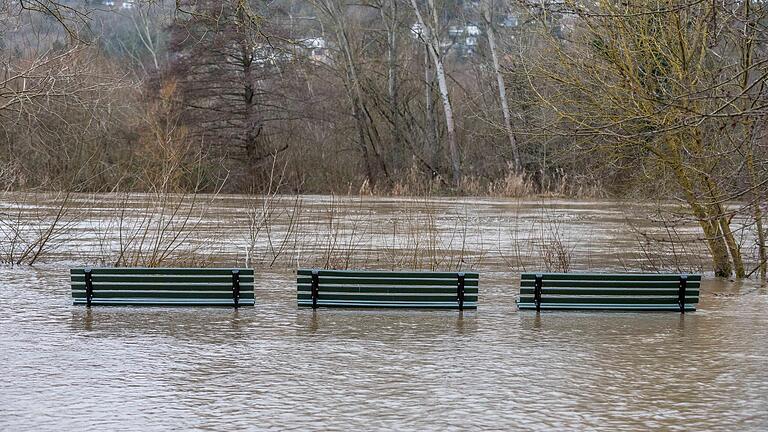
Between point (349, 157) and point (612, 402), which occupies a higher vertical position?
point (349, 157)

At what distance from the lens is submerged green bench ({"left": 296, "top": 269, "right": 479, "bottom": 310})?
535 inches

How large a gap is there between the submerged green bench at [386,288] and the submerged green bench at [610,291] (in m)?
0.89

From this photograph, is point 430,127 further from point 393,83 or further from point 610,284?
point 610,284

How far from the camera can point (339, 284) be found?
13672 mm

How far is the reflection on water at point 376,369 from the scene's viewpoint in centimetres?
802

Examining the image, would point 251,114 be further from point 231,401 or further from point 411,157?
point 231,401

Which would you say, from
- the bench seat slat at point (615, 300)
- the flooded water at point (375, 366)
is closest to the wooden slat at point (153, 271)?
the flooded water at point (375, 366)

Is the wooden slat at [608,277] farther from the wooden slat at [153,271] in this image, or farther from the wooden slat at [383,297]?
the wooden slat at [153,271]

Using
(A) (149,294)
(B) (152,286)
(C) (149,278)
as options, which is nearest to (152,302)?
(A) (149,294)

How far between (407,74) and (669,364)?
45448 mm

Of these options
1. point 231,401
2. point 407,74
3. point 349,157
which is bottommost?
point 231,401

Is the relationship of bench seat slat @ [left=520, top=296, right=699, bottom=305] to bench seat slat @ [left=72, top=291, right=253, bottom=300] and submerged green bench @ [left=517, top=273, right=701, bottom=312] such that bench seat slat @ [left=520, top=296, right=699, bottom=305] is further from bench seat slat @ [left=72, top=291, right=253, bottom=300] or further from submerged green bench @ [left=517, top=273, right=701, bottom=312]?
bench seat slat @ [left=72, top=291, right=253, bottom=300]

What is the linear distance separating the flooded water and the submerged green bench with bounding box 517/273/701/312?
207 mm

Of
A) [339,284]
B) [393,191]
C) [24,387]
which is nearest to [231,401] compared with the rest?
[24,387]
